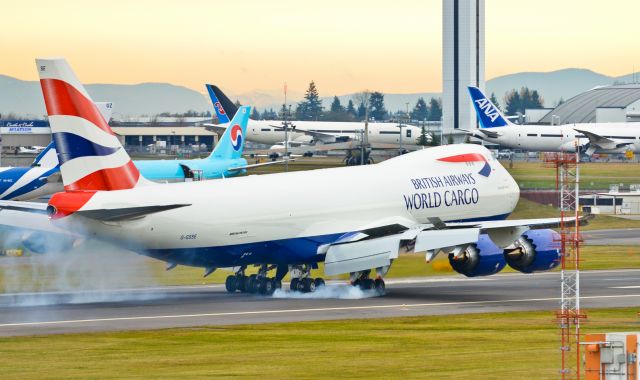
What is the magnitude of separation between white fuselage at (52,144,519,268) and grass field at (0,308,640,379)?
5.78 meters

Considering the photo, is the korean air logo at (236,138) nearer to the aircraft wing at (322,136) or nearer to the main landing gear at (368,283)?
the main landing gear at (368,283)

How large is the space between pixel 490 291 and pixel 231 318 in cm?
1479

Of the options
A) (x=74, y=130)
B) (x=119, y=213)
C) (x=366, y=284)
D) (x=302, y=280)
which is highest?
(x=74, y=130)

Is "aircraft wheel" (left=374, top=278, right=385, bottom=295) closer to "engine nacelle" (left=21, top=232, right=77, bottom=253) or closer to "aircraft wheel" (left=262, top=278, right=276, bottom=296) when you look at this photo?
"aircraft wheel" (left=262, top=278, right=276, bottom=296)

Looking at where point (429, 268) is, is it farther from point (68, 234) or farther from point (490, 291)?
point (68, 234)

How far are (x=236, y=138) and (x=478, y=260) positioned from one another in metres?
50.8

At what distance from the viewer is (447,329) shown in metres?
43.4

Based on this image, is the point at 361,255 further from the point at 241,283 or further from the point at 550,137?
the point at 550,137

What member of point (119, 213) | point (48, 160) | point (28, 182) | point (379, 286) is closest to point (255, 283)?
point (379, 286)

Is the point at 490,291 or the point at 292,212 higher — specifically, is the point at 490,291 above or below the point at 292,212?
below

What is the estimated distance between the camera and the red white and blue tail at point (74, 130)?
46312 mm

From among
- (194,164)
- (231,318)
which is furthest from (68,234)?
(194,164)

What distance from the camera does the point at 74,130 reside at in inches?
1834

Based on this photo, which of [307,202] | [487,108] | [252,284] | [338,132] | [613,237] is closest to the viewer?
[307,202]
